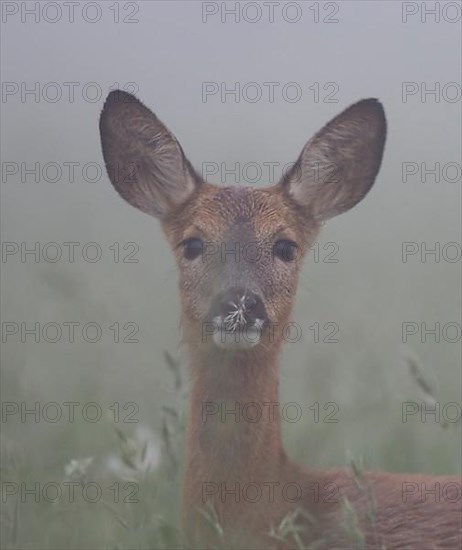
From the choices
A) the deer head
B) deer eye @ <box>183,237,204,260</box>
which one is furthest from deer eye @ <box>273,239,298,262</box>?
deer eye @ <box>183,237,204,260</box>

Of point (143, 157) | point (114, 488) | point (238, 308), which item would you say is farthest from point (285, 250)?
Answer: point (114, 488)

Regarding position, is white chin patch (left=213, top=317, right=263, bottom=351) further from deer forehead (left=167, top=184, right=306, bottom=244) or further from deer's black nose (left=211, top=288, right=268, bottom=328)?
deer forehead (left=167, top=184, right=306, bottom=244)

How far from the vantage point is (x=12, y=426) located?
5.64 meters

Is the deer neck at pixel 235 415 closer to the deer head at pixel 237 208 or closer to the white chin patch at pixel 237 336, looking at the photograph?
the deer head at pixel 237 208

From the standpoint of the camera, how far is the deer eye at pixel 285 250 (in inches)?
199

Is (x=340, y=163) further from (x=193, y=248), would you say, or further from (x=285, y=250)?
(x=193, y=248)

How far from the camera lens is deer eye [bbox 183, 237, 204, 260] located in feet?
16.5

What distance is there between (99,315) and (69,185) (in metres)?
2.64

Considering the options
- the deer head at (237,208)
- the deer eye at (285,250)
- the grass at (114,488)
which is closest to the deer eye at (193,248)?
the deer head at (237,208)

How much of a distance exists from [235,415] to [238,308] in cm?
47

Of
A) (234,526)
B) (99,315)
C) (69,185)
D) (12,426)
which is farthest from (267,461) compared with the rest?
(69,185)

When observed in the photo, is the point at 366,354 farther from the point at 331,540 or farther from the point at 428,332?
the point at 331,540

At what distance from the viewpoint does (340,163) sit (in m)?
5.52

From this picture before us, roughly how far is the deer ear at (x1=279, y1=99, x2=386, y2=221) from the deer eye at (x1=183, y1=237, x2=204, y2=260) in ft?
1.38
